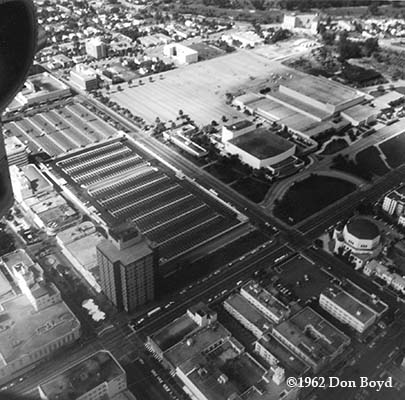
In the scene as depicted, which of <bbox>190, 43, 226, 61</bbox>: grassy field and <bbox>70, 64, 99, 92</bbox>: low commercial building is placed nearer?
<bbox>70, 64, 99, 92</bbox>: low commercial building

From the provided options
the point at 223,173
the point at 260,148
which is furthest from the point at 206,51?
the point at 223,173

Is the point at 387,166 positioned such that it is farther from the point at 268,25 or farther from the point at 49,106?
the point at 268,25

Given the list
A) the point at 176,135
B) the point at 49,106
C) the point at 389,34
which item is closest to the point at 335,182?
the point at 176,135

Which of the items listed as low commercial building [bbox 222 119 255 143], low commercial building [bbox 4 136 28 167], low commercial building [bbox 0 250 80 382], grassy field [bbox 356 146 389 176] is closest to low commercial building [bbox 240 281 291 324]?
low commercial building [bbox 0 250 80 382]

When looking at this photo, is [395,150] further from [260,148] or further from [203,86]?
[203,86]

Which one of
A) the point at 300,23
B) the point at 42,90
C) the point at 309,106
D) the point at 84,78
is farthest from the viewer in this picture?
the point at 300,23

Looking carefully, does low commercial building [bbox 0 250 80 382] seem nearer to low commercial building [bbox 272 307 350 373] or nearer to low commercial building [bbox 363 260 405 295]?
low commercial building [bbox 272 307 350 373]

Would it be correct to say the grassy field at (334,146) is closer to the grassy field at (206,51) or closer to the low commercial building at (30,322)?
the grassy field at (206,51)
